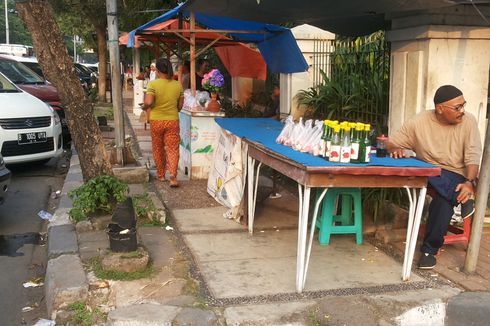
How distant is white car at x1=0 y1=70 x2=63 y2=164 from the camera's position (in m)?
8.35

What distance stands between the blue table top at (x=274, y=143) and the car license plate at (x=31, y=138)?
12.0ft

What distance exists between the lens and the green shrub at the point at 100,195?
5406 millimetres

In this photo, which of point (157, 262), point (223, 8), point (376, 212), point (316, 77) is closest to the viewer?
point (157, 262)

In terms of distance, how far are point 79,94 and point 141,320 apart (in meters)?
2.81

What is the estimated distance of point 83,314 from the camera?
12.8 ft

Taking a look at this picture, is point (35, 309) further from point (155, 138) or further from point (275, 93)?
point (275, 93)

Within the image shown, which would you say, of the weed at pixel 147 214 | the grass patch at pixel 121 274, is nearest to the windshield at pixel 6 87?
the weed at pixel 147 214

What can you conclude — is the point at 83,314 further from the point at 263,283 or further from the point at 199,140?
the point at 199,140

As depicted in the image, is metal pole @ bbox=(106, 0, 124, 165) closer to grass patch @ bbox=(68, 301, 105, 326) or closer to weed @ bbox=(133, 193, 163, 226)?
weed @ bbox=(133, 193, 163, 226)

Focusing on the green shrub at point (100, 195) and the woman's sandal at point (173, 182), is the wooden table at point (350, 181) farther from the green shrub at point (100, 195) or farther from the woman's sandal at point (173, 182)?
the woman's sandal at point (173, 182)

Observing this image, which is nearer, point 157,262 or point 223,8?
point 157,262

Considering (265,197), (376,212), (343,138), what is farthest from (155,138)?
(343,138)

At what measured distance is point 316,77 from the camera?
836 centimetres

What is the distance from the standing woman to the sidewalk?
5.93ft
